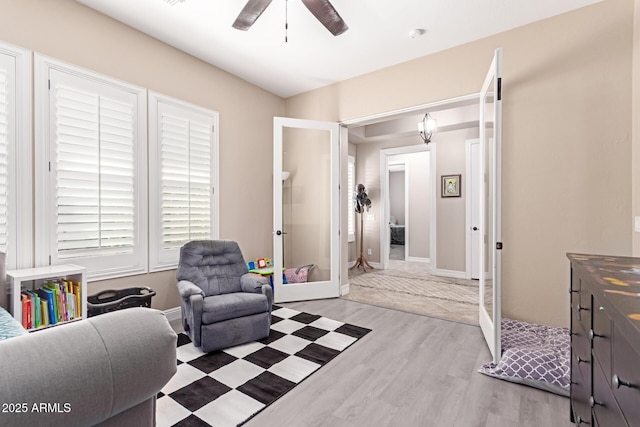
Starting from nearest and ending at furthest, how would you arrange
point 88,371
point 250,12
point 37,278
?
point 88,371 → point 37,278 → point 250,12

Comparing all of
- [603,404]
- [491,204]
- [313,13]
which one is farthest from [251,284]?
[603,404]

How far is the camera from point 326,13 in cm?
229

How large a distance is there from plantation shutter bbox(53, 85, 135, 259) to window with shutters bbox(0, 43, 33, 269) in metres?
0.19

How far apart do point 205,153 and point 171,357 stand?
3141 millimetres

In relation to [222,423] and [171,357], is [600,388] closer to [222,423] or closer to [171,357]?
[171,357]

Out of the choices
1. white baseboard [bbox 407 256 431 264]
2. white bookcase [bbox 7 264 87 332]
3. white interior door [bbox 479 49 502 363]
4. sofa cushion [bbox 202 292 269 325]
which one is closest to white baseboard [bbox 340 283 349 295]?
sofa cushion [bbox 202 292 269 325]

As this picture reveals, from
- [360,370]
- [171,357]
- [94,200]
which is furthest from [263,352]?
[94,200]

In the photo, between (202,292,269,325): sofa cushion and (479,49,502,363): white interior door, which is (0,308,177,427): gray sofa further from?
(479,49,502,363): white interior door

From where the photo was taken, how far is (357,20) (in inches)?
111

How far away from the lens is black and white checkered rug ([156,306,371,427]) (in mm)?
1792

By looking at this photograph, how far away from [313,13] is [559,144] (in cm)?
237

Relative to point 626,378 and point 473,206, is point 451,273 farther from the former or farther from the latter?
point 626,378

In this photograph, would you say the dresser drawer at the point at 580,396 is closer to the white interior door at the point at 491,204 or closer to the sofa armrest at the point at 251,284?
the white interior door at the point at 491,204

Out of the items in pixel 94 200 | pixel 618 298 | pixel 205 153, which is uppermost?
pixel 205 153
